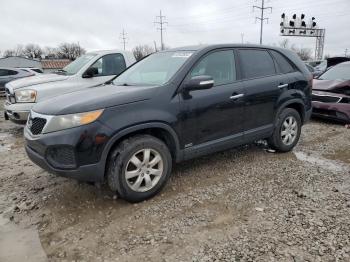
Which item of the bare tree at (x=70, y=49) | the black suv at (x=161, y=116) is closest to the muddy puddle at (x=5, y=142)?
the black suv at (x=161, y=116)

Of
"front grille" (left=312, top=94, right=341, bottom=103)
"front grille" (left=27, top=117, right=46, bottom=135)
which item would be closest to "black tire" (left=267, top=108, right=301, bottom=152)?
"front grille" (left=312, top=94, right=341, bottom=103)

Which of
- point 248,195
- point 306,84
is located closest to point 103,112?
point 248,195

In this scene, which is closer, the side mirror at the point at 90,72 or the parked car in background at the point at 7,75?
the side mirror at the point at 90,72

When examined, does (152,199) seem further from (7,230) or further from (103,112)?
(7,230)

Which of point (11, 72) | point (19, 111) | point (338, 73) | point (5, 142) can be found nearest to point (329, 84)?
point (338, 73)

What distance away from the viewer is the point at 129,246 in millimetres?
2979

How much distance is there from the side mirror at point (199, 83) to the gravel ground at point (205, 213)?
1.24 metres

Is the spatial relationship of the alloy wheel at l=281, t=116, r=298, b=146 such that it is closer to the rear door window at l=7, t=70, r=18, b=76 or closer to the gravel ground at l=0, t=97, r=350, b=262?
the gravel ground at l=0, t=97, r=350, b=262

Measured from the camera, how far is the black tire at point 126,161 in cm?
351

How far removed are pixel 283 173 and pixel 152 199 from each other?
1.91m

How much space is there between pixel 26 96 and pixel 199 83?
4436mm

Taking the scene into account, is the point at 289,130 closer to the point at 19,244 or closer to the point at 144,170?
the point at 144,170

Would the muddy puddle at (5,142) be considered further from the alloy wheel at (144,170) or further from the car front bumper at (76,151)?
the alloy wheel at (144,170)

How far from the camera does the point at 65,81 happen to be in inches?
286
